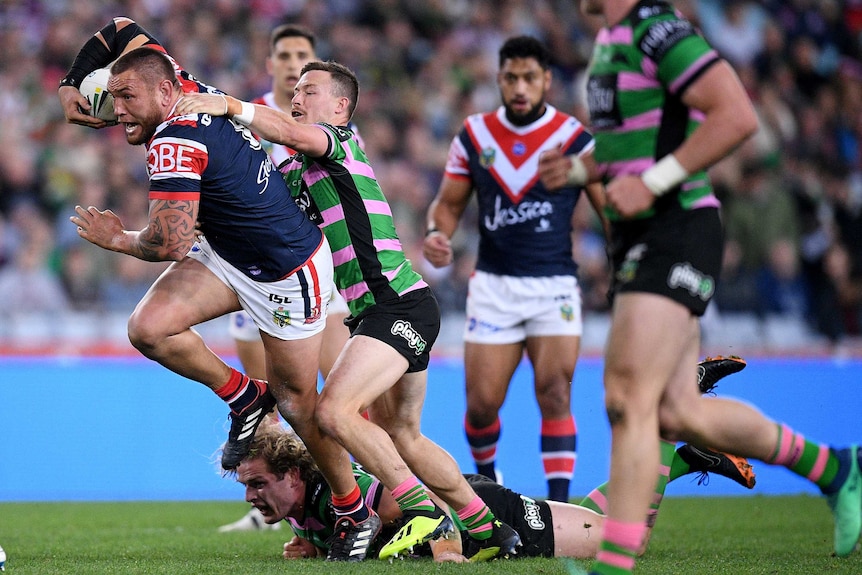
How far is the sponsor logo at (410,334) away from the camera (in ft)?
16.9

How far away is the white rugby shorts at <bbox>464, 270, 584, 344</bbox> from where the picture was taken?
680cm

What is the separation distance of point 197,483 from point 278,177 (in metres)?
4.42

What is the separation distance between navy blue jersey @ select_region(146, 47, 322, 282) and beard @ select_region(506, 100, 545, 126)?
2187mm

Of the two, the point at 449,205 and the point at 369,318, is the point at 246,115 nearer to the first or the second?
the point at 369,318

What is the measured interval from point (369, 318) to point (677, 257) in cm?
180

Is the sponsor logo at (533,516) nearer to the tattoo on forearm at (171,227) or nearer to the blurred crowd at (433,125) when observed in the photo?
the tattoo on forearm at (171,227)

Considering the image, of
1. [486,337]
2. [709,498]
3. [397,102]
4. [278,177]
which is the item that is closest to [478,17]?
[397,102]

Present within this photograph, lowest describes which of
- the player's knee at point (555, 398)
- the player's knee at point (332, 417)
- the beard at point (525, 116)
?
the player's knee at point (555, 398)

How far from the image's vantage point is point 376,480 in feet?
18.3

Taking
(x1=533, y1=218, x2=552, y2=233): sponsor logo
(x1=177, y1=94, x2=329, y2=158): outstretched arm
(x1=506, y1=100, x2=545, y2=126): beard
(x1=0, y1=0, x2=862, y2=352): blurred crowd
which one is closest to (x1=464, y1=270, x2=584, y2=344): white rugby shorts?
(x1=533, y1=218, x2=552, y2=233): sponsor logo

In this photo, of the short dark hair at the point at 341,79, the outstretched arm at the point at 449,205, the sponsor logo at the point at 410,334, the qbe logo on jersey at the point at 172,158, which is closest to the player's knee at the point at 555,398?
the outstretched arm at the point at 449,205

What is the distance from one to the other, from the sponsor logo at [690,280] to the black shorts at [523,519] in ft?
6.02

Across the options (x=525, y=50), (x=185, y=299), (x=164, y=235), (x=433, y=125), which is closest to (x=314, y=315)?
(x=185, y=299)

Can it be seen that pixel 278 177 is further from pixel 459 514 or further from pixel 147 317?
pixel 459 514
